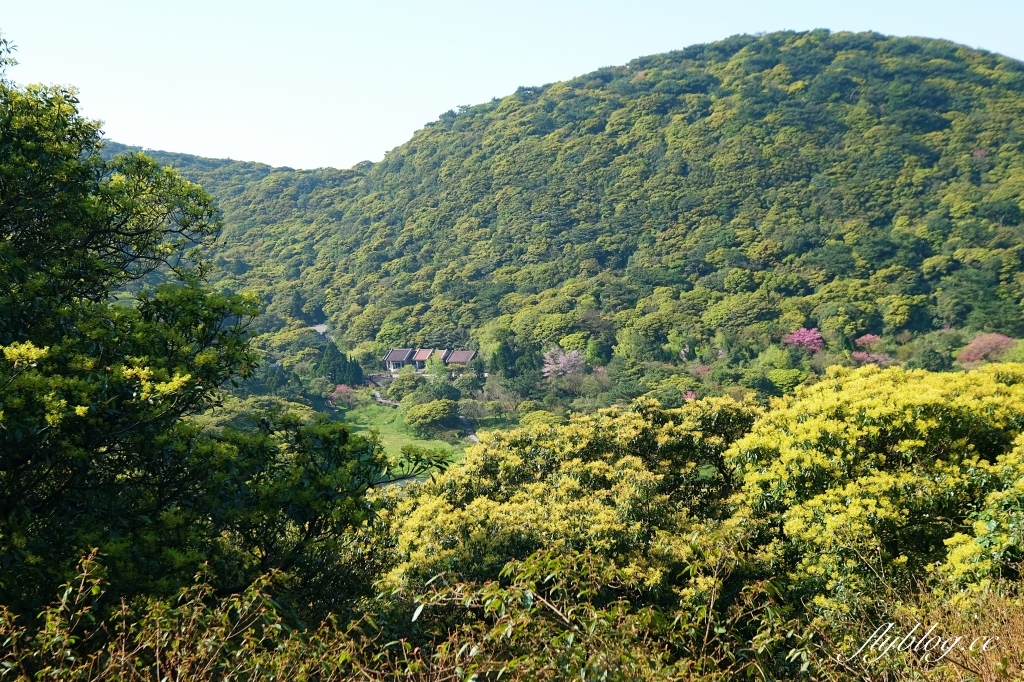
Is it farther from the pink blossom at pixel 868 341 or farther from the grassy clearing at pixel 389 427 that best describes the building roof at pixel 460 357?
the pink blossom at pixel 868 341

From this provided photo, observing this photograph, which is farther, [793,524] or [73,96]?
[793,524]

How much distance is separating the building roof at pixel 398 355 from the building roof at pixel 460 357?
4339 mm

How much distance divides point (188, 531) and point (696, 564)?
4901 millimetres

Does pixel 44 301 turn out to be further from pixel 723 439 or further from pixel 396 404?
pixel 396 404

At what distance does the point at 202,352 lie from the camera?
780cm

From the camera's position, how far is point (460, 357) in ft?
197

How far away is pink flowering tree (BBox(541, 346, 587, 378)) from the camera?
5300 cm

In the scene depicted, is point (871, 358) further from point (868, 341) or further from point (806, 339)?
point (806, 339)

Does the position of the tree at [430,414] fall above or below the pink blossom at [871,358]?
above

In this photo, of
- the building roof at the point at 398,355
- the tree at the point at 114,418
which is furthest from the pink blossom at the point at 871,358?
the tree at the point at 114,418

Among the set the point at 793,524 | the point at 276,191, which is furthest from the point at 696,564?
the point at 276,191

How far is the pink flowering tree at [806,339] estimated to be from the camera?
5038cm

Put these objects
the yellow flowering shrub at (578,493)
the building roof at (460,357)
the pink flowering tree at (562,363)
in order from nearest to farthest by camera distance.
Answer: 1. the yellow flowering shrub at (578,493)
2. the pink flowering tree at (562,363)
3. the building roof at (460,357)

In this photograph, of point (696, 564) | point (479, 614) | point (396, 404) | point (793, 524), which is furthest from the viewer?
point (396, 404)
